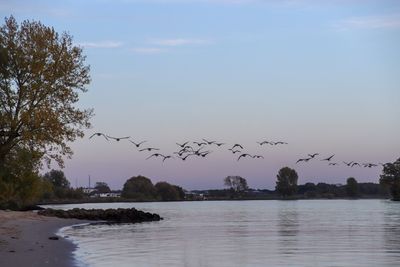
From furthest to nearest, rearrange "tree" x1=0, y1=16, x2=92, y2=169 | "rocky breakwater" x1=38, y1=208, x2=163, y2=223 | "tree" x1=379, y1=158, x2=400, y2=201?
"tree" x1=379, y1=158, x2=400, y2=201
"rocky breakwater" x1=38, y1=208, x2=163, y2=223
"tree" x1=0, y1=16, x2=92, y2=169

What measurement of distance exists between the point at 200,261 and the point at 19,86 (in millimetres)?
12156

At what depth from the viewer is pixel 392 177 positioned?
18638 centimetres

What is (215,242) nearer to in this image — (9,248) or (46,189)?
(46,189)

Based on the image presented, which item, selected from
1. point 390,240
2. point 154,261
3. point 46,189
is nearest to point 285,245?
point 390,240

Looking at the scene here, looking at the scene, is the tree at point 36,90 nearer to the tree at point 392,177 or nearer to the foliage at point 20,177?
the foliage at point 20,177

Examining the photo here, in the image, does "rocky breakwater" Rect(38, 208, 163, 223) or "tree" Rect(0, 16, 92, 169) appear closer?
"tree" Rect(0, 16, 92, 169)

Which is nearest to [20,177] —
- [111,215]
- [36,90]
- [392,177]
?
[36,90]

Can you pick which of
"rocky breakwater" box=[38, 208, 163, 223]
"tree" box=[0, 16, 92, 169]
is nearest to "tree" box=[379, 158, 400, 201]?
"rocky breakwater" box=[38, 208, 163, 223]

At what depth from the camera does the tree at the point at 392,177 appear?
180875 millimetres

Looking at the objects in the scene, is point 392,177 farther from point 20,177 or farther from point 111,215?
point 20,177

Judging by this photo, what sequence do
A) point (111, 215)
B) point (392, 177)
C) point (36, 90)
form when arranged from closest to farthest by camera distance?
1. point (36, 90)
2. point (111, 215)
3. point (392, 177)

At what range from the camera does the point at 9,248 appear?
26.7m

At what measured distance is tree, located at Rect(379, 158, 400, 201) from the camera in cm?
18088

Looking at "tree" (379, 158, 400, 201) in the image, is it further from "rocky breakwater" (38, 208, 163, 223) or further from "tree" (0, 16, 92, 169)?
"tree" (0, 16, 92, 169)
